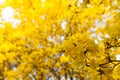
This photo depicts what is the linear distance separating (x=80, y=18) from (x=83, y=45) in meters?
6.01

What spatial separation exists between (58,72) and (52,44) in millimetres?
1137

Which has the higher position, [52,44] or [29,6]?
[29,6]

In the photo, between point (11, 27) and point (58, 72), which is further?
point (11, 27)

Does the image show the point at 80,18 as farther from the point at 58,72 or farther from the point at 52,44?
the point at 58,72

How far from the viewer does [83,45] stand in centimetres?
359

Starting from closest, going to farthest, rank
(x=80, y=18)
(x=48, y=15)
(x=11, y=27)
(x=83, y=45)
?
1. (x=83, y=45)
2. (x=80, y=18)
3. (x=48, y=15)
4. (x=11, y=27)

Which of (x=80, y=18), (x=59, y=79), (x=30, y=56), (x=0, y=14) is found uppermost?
(x=0, y=14)

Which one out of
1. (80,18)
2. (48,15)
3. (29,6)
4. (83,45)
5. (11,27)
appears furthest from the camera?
(11,27)

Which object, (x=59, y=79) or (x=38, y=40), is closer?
(x=38, y=40)

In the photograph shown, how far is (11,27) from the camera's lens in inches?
495

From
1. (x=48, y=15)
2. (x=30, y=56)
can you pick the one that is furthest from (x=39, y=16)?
(x=30, y=56)

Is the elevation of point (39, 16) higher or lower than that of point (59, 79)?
higher

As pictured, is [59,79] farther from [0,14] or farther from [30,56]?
[0,14]

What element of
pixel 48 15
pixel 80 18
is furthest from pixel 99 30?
pixel 48 15
